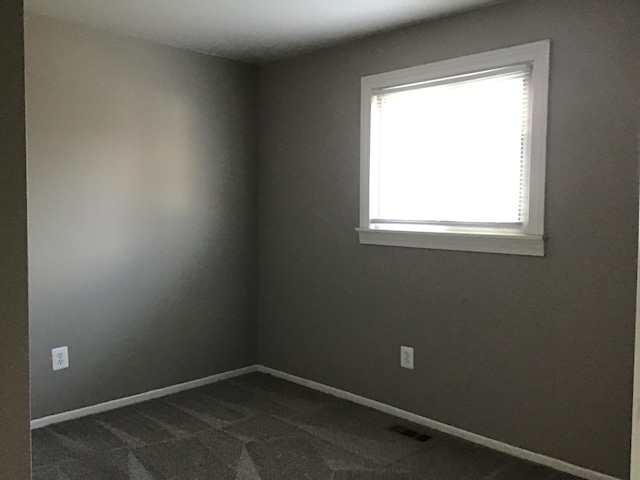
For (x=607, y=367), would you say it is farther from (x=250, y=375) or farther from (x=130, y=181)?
(x=130, y=181)

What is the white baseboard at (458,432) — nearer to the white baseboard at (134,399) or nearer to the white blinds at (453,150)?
the white baseboard at (134,399)

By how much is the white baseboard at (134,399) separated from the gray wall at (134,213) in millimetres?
37

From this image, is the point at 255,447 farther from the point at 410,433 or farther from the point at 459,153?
the point at 459,153

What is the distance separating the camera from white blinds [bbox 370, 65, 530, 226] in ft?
9.16

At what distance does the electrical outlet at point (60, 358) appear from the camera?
3170 mm

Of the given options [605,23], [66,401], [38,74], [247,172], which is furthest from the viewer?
[247,172]

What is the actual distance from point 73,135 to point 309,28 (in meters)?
1.39

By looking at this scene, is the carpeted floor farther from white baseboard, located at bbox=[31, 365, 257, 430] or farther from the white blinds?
the white blinds

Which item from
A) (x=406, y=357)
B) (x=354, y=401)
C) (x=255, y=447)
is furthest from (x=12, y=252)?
(x=354, y=401)

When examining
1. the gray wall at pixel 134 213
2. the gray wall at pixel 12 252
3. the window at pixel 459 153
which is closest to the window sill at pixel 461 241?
the window at pixel 459 153

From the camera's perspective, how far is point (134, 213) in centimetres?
346

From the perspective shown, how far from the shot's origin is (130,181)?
3426mm

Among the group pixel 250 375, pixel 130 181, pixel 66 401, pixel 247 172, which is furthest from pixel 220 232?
pixel 66 401

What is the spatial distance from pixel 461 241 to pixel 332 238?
920 millimetres
